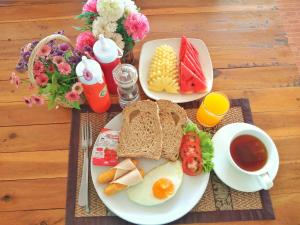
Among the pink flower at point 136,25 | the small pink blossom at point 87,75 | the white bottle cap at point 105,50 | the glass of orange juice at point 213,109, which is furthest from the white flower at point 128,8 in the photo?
the glass of orange juice at point 213,109

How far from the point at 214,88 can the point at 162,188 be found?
433 millimetres

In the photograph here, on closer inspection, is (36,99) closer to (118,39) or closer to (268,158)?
(118,39)

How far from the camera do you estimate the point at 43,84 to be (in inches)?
34.9

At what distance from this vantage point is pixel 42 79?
0.88 m

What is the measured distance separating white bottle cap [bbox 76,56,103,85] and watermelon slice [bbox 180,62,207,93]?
299 millimetres

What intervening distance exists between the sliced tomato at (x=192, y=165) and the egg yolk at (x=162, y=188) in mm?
70

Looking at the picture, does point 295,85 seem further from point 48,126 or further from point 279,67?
point 48,126

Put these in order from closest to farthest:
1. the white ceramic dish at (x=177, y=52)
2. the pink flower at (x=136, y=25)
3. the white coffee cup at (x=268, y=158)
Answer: the white coffee cup at (x=268, y=158), the pink flower at (x=136, y=25), the white ceramic dish at (x=177, y=52)

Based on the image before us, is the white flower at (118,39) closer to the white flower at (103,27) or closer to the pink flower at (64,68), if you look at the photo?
the white flower at (103,27)

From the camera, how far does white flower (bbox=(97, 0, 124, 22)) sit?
0.88 metres

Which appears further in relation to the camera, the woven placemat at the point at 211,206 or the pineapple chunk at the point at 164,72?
the pineapple chunk at the point at 164,72

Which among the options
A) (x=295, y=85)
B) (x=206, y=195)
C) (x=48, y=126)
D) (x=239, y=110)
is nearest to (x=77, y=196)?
(x=48, y=126)

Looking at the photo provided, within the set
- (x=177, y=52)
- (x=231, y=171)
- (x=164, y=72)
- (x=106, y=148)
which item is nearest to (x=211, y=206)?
(x=231, y=171)

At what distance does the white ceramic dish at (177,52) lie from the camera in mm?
1030
